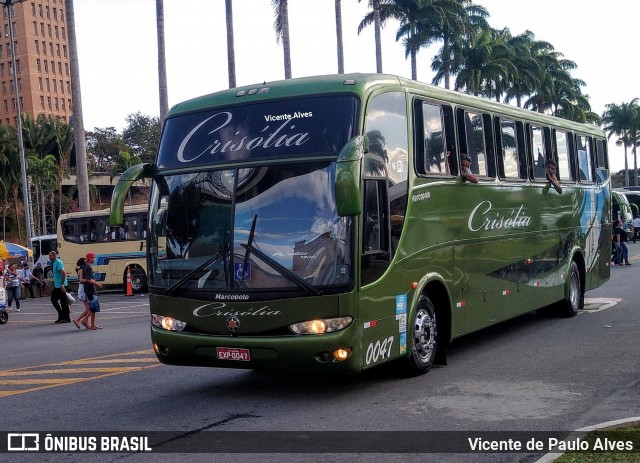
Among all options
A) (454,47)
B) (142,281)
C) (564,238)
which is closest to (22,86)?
(454,47)

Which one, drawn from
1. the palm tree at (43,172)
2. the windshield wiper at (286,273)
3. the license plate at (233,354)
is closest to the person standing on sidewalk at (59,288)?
the license plate at (233,354)

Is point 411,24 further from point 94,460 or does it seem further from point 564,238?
point 94,460

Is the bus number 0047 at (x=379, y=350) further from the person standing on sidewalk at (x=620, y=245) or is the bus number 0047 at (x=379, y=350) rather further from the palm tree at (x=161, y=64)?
the palm tree at (x=161, y=64)

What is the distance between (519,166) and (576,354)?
3.34 m

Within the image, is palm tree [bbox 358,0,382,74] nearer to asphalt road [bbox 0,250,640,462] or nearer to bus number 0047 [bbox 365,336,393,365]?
asphalt road [bbox 0,250,640,462]

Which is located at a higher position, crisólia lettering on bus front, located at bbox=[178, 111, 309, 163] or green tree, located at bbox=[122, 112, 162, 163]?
green tree, located at bbox=[122, 112, 162, 163]

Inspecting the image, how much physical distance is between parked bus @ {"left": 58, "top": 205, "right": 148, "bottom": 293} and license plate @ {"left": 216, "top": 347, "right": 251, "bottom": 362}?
86.5 feet

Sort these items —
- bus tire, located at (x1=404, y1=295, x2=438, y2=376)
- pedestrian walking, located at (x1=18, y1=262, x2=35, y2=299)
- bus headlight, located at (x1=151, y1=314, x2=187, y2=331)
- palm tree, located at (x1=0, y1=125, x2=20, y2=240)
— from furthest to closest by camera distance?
palm tree, located at (x1=0, y1=125, x2=20, y2=240)
pedestrian walking, located at (x1=18, y1=262, x2=35, y2=299)
bus tire, located at (x1=404, y1=295, x2=438, y2=376)
bus headlight, located at (x1=151, y1=314, x2=187, y2=331)

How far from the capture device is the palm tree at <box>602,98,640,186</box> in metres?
120

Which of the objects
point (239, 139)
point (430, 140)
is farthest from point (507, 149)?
point (239, 139)

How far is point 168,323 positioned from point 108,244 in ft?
94.2

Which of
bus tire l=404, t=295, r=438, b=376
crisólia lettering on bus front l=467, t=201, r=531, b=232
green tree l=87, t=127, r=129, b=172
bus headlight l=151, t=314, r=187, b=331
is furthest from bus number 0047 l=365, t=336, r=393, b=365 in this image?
green tree l=87, t=127, r=129, b=172

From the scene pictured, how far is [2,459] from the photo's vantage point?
701 cm

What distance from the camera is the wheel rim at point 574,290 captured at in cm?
1595
